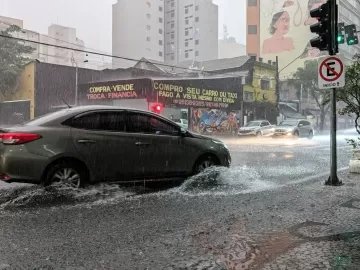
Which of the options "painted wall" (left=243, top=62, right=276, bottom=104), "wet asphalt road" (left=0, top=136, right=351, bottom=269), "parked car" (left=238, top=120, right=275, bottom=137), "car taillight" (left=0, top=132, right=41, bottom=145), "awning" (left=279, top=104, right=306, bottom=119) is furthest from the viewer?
"awning" (left=279, top=104, right=306, bottom=119)

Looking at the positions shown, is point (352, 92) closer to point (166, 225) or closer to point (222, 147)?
point (222, 147)

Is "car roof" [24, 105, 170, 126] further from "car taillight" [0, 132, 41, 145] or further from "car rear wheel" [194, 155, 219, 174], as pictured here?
"car rear wheel" [194, 155, 219, 174]

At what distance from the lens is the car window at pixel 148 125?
6.90 metres

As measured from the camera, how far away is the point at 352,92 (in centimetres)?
805

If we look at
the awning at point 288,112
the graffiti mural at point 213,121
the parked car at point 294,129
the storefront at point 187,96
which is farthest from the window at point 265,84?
the parked car at point 294,129

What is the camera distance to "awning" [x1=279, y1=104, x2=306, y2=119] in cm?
4681

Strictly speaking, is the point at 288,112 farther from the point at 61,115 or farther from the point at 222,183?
the point at 61,115

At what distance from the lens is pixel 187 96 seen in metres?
33.9

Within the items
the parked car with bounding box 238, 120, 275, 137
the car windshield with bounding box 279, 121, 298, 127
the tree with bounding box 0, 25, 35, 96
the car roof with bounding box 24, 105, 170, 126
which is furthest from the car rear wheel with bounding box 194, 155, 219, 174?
the tree with bounding box 0, 25, 35, 96

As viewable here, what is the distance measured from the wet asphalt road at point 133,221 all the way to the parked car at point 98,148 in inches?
11.8

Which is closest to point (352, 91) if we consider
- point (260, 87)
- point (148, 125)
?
point (148, 125)

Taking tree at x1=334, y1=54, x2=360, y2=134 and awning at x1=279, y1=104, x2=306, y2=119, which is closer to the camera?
tree at x1=334, y1=54, x2=360, y2=134

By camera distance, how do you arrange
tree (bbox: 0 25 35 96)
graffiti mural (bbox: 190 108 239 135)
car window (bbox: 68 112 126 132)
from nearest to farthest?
1. car window (bbox: 68 112 126 132)
2. graffiti mural (bbox: 190 108 239 135)
3. tree (bbox: 0 25 35 96)

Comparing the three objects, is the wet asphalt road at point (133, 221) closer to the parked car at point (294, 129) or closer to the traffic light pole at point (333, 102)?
the traffic light pole at point (333, 102)
